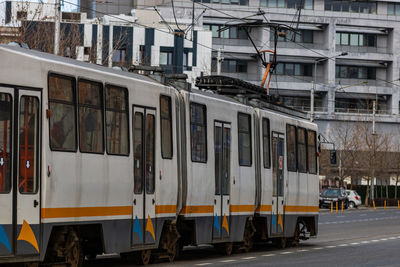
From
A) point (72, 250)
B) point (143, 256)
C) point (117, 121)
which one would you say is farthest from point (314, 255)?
point (72, 250)

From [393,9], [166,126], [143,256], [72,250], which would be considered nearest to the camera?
[72,250]

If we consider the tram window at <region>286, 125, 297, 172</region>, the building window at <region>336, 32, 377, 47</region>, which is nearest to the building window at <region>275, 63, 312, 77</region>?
the building window at <region>336, 32, 377, 47</region>

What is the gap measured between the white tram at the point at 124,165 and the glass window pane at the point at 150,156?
17 mm

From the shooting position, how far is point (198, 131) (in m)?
19.6

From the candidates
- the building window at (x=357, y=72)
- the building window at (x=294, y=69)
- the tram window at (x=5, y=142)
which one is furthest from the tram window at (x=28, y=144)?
the building window at (x=357, y=72)

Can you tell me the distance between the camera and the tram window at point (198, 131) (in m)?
19.3

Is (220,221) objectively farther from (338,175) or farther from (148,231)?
(338,175)

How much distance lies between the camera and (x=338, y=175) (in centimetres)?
8788

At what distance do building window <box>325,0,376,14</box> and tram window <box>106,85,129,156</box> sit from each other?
266ft

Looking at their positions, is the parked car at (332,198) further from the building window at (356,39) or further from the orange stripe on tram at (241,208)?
the orange stripe on tram at (241,208)

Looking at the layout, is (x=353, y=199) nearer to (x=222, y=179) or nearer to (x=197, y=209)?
(x=222, y=179)

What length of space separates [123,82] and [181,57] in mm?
57227

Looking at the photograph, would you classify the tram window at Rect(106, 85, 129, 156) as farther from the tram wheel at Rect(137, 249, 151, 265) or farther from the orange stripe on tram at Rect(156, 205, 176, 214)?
the tram wheel at Rect(137, 249, 151, 265)

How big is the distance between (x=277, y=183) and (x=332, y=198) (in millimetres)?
45452
